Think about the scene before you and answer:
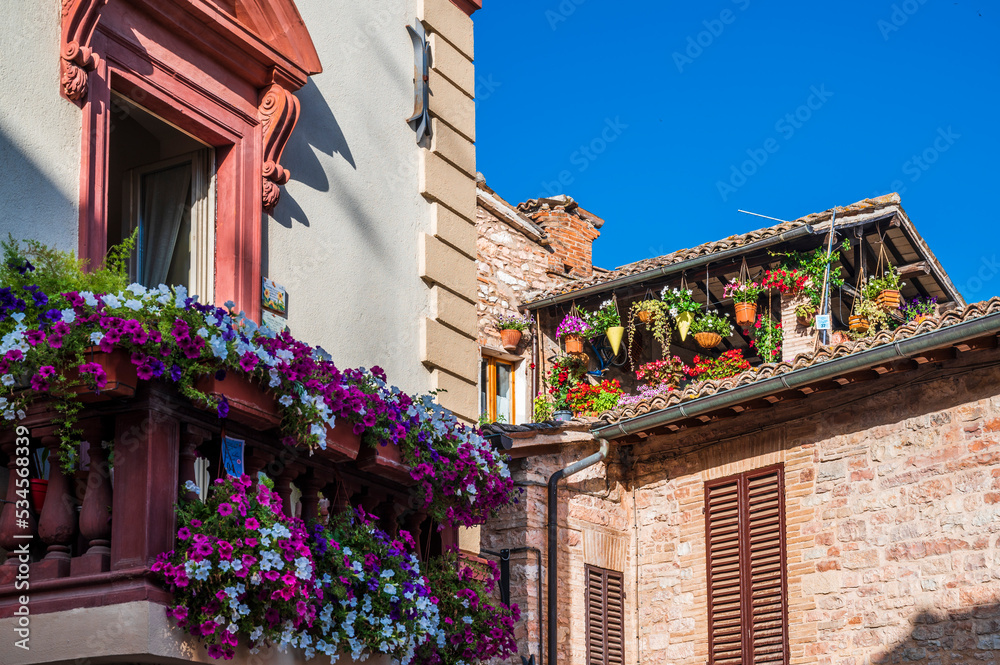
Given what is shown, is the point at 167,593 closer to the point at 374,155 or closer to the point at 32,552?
the point at 32,552

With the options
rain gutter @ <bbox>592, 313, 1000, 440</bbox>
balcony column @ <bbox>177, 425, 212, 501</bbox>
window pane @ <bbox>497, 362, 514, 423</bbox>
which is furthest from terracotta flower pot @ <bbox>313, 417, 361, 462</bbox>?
window pane @ <bbox>497, 362, 514, 423</bbox>

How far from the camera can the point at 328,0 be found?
6.64 m

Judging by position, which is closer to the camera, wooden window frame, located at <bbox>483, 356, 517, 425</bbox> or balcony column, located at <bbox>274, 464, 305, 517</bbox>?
balcony column, located at <bbox>274, 464, 305, 517</bbox>

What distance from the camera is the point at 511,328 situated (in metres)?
17.6

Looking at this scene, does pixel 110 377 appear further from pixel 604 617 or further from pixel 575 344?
pixel 575 344

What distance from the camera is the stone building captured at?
1027 cm

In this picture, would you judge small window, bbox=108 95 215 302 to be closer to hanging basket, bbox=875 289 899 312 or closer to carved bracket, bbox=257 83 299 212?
carved bracket, bbox=257 83 299 212

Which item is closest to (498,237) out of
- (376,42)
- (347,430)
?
(376,42)

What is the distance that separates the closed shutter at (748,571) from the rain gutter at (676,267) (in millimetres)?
3806

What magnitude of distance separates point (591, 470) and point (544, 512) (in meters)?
0.85

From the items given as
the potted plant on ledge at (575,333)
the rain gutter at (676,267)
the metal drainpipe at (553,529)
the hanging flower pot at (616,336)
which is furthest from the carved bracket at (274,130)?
the potted plant on ledge at (575,333)

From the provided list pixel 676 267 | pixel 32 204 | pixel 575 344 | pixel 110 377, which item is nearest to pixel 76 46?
pixel 32 204

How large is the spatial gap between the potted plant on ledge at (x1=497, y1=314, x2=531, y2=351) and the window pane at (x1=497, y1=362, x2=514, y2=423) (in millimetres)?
376

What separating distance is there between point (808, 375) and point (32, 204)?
301 inches
